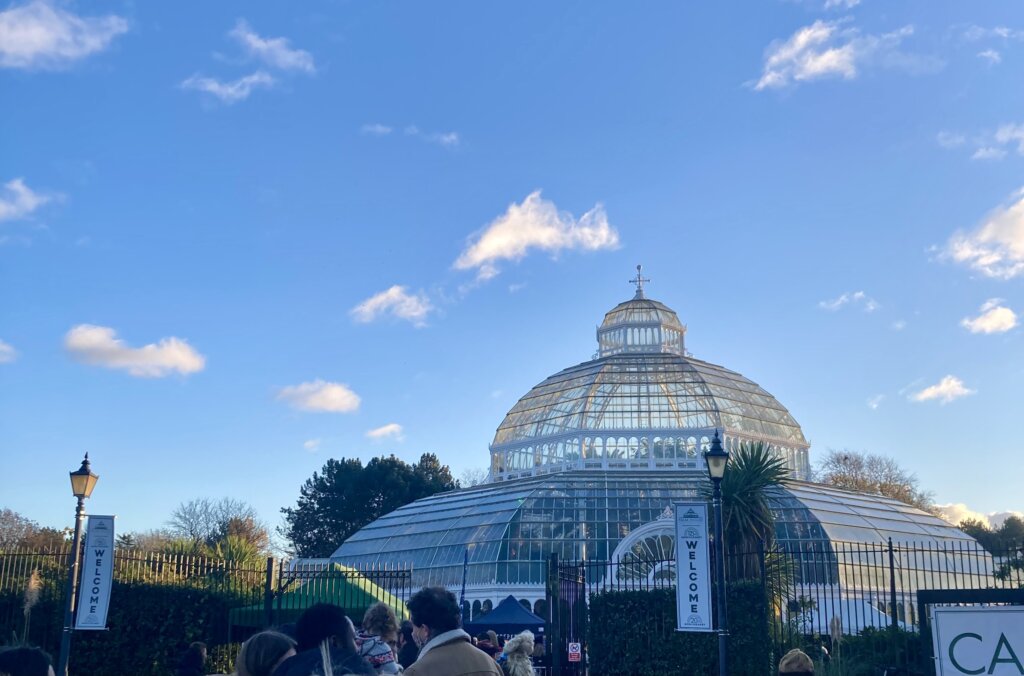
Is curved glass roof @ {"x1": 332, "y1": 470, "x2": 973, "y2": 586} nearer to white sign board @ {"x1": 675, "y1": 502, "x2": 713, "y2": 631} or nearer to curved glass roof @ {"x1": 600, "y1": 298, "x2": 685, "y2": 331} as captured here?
curved glass roof @ {"x1": 600, "y1": 298, "x2": 685, "y2": 331}

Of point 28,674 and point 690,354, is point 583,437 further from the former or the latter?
point 28,674


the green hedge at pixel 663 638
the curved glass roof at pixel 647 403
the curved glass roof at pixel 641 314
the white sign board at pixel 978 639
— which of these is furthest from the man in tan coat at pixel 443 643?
the curved glass roof at pixel 641 314

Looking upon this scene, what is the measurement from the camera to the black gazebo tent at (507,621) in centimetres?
2073

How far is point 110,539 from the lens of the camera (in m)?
15.7

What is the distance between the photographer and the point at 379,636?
22.0 ft

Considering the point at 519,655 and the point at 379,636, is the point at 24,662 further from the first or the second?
the point at 519,655

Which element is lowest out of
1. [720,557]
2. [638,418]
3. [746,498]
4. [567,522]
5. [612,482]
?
[720,557]

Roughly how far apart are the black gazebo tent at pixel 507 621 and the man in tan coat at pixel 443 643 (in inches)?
629

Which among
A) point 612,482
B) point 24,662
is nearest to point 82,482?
point 24,662

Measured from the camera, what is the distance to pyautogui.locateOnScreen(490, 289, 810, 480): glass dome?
43.0 metres

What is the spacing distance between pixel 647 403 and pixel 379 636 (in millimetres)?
38473

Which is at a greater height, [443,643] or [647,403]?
[647,403]

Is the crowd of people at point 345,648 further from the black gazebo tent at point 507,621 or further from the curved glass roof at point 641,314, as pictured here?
the curved glass roof at point 641,314

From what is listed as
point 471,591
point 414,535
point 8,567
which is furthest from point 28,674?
point 414,535
